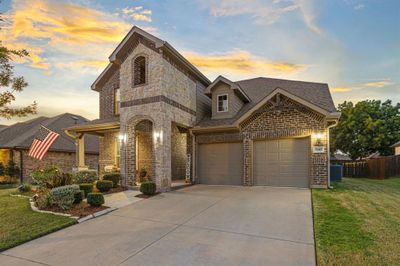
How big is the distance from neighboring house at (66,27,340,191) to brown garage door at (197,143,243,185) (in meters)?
0.05

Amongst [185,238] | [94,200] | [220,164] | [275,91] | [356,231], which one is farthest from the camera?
[220,164]

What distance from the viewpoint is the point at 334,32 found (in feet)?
38.3

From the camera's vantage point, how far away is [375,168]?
17062mm

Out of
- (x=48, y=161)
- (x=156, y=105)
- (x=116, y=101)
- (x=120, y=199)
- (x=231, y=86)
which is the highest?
(x=231, y=86)

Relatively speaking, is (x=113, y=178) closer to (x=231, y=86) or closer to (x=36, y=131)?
(x=231, y=86)

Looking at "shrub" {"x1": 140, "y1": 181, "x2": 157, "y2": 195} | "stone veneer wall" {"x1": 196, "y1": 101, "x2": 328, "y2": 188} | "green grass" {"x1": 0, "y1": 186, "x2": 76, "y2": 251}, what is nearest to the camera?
"green grass" {"x1": 0, "y1": 186, "x2": 76, "y2": 251}

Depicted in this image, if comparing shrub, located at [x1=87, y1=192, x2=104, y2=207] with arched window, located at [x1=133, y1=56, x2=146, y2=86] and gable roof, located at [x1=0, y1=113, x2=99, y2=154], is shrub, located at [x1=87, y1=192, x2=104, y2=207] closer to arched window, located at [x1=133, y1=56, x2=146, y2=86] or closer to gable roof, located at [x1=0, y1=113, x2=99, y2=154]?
arched window, located at [x1=133, y1=56, x2=146, y2=86]

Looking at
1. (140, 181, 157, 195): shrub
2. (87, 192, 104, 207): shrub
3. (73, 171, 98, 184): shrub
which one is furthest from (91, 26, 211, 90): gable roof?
(87, 192, 104, 207): shrub

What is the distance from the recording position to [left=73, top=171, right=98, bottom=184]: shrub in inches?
426

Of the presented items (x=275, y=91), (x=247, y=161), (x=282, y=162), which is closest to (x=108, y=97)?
(x=247, y=161)

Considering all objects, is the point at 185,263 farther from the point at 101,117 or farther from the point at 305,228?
the point at 101,117

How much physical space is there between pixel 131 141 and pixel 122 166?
4.44ft

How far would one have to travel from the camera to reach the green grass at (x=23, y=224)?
198 inches

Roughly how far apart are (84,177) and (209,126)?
6987 millimetres
